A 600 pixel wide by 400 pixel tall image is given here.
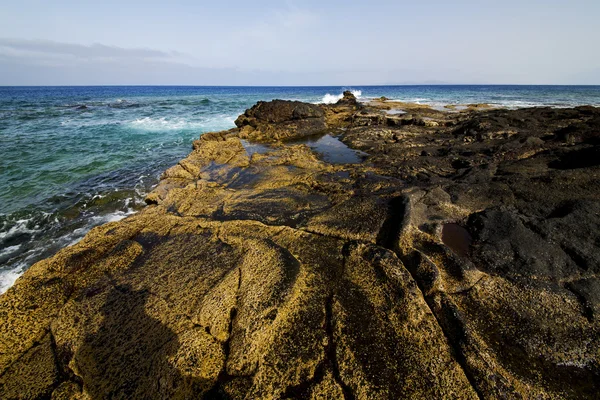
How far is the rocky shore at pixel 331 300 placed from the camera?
2.57m

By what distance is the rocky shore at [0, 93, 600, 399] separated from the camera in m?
2.57

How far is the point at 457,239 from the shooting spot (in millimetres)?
4695

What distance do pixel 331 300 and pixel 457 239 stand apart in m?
2.92

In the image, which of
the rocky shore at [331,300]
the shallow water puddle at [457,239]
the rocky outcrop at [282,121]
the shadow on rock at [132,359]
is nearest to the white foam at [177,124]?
the rocky outcrop at [282,121]

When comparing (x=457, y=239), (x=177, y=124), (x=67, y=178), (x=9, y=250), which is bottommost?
(x=9, y=250)

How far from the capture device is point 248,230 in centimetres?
505

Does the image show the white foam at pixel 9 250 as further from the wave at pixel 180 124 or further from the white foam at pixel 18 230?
the wave at pixel 180 124

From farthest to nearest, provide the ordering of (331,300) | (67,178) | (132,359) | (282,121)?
(282,121) → (67,178) → (331,300) → (132,359)

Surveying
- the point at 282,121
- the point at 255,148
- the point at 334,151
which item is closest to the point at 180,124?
the point at 282,121

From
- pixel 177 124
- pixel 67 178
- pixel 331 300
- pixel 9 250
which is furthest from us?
pixel 177 124

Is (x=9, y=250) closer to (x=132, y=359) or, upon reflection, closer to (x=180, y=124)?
(x=132, y=359)

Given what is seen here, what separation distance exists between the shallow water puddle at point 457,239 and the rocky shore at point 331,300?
3 centimetres

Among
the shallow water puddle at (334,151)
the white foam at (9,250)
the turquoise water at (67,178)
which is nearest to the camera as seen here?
the white foam at (9,250)

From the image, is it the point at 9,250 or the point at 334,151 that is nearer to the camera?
the point at 9,250
